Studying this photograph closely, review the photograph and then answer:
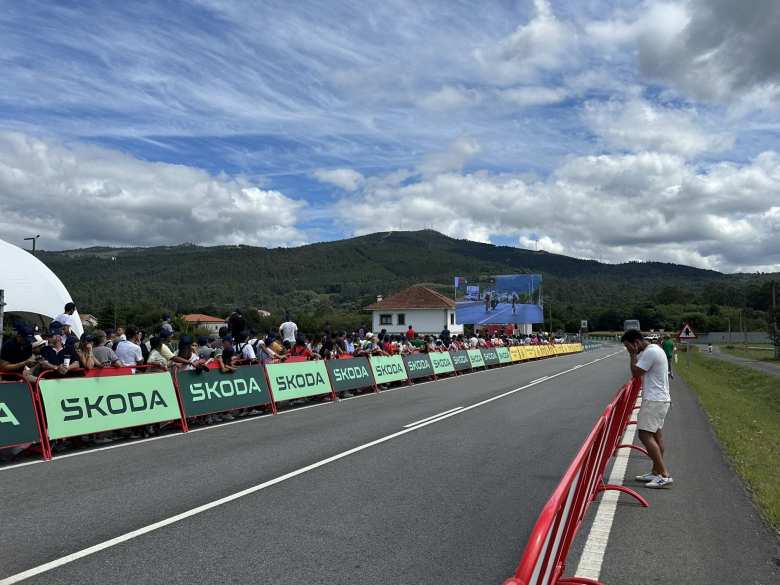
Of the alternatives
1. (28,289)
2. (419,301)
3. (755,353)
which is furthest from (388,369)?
(419,301)

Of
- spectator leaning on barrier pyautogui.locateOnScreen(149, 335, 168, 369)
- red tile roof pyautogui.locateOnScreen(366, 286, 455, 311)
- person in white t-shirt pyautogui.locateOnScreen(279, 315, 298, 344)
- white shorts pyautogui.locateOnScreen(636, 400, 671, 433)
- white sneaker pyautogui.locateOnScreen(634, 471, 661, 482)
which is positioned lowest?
white sneaker pyautogui.locateOnScreen(634, 471, 661, 482)

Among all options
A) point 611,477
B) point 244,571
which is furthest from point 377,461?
point 244,571

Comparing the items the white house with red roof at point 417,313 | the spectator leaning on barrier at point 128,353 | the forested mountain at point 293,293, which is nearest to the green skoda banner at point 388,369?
the spectator leaning on barrier at point 128,353

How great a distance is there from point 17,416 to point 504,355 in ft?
104

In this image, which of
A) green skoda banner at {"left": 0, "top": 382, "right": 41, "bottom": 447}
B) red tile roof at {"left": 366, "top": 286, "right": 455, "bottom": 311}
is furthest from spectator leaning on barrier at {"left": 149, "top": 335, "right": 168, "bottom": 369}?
red tile roof at {"left": 366, "top": 286, "right": 455, "bottom": 311}

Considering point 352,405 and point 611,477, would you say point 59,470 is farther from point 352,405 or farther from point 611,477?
point 352,405

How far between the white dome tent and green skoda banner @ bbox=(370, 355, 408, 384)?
13348mm

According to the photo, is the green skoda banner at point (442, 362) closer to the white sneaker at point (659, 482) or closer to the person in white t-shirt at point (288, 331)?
the person in white t-shirt at point (288, 331)

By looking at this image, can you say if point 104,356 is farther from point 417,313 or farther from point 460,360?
point 417,313

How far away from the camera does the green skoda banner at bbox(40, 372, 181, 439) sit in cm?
960

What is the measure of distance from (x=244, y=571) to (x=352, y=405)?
36.9ft

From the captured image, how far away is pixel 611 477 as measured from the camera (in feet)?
26.4

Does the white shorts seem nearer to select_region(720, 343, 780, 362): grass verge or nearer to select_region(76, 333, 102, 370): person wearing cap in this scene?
select_region(76, 333, 102, 370): person wearing cap

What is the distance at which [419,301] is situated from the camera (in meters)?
87.9
